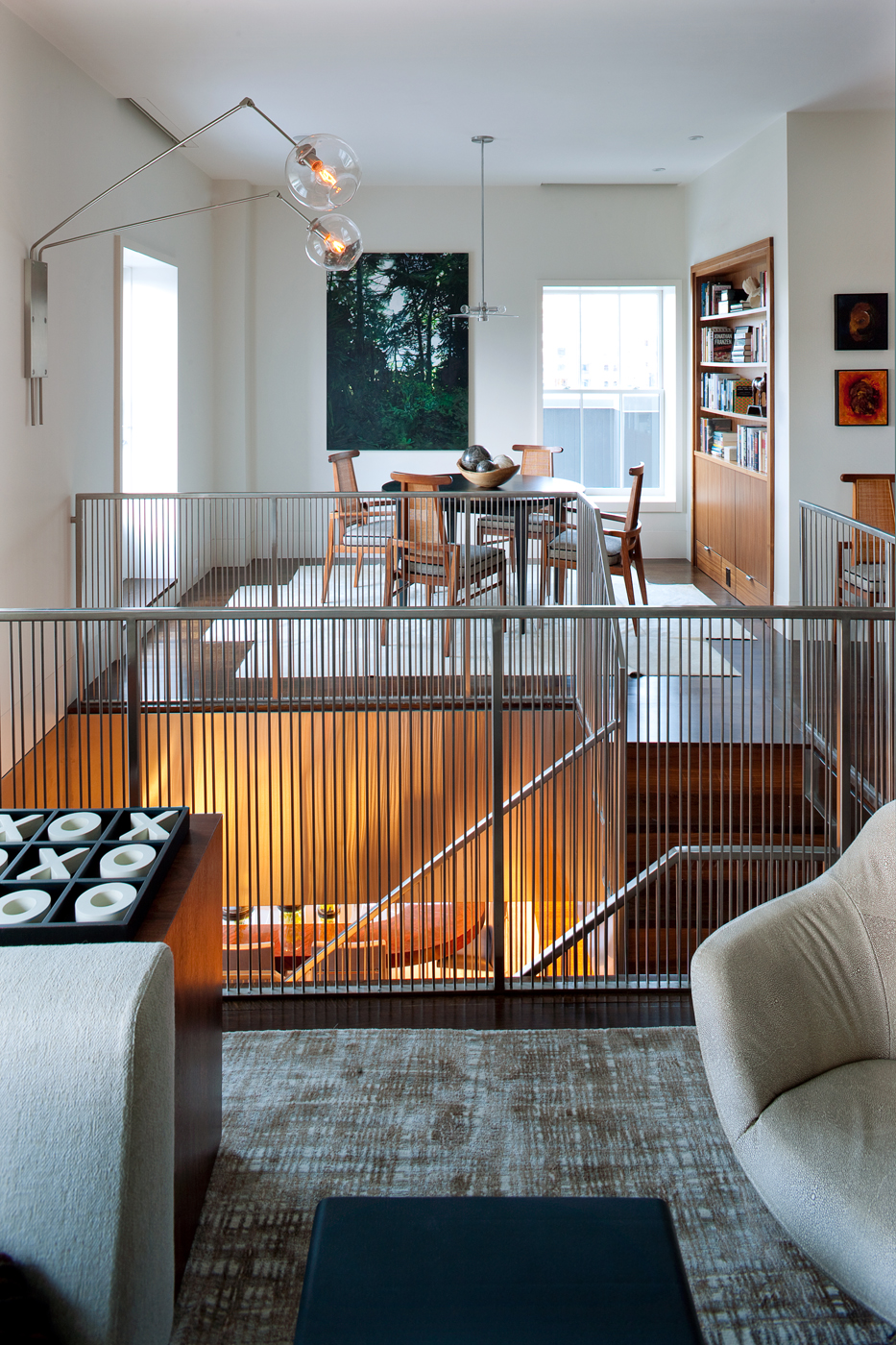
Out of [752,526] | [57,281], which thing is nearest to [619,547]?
[752,526]

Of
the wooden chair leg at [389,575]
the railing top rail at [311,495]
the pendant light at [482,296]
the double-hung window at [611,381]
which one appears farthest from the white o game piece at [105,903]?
the double-hung window at [611,381]

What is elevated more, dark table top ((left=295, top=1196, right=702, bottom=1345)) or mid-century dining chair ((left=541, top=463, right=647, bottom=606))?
mid-century dining chair ((left=541, top=463, right=647, bottom=606))

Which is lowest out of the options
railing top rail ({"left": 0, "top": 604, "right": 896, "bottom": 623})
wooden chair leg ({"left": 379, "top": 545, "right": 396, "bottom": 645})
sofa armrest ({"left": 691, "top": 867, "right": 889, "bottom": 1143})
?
sofa armrest ({"left": 691, "top": 867, "right": 889, "bottom": 1143})

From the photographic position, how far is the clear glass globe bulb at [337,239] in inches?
164

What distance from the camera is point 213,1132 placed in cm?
216

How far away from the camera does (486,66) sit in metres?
5.62

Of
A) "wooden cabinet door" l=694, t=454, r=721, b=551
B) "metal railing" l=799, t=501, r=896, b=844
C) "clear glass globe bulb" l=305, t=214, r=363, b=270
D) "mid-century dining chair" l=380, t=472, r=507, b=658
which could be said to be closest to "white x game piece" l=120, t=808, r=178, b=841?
"metal railing" l=799, t=501, r=896, b=844

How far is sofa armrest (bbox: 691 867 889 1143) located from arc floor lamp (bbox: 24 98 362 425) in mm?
2530

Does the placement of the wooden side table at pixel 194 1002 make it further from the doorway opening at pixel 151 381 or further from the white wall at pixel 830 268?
the doorway opening at pixel 151 381

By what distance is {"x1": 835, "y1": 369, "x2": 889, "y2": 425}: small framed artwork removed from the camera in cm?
665

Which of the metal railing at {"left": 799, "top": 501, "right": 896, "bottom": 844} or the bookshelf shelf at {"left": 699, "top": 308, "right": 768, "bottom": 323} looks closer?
the metal railing at {"left": 799, "top": 501, "right": 896, "bottom": 844}

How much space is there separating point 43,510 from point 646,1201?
14.7 feet

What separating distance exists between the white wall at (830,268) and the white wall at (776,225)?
2.7 inches

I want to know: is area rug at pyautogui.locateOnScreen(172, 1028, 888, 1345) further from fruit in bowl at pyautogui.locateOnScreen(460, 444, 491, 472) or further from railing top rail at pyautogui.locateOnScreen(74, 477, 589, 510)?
fruit in bowl at pyautogui.locateOnScreen(460, 444, 491, 472)
